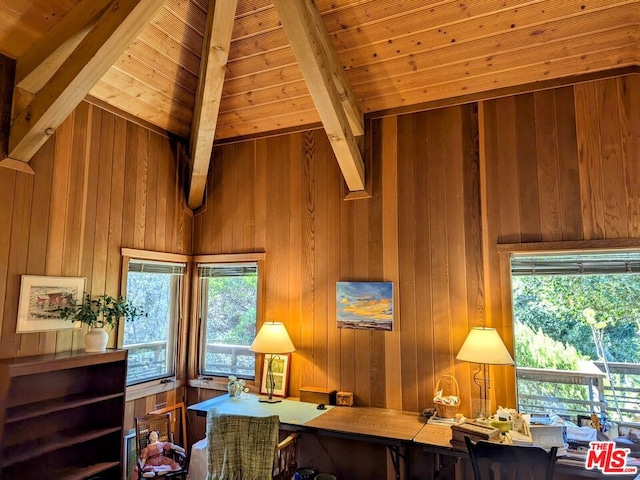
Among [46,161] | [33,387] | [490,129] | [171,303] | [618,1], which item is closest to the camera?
[618,1]

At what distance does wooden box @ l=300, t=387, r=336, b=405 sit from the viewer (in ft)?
11.5

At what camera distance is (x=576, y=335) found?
380 centimetres

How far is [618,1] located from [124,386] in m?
4.39

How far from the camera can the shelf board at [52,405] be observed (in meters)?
2.66

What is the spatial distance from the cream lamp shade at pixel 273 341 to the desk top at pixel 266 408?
44 centimetres

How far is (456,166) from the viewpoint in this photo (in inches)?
135

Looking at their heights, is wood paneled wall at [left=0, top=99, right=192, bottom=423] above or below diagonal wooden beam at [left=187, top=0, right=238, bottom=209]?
below

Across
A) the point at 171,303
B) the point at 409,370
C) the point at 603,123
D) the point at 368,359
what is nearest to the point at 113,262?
the point at 171,303

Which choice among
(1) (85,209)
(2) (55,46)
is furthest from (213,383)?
(2) (55,46)

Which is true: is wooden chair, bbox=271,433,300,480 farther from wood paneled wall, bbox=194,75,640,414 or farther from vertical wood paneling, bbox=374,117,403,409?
vertical wood paneling, bbox=374,117,403,409

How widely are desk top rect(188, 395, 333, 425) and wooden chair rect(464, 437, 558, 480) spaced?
124cm

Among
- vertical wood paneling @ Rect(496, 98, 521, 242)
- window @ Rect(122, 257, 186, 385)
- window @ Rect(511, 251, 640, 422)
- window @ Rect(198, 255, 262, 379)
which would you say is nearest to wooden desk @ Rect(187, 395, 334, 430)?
window @ Rect(198, 255, 262, 379)

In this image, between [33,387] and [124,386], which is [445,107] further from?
[33,387]

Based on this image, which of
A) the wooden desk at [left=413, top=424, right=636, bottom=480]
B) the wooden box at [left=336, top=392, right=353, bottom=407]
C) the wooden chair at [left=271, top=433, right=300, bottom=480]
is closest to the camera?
the wooden desk at [left=413, top=424, right=636, bottom=480]
